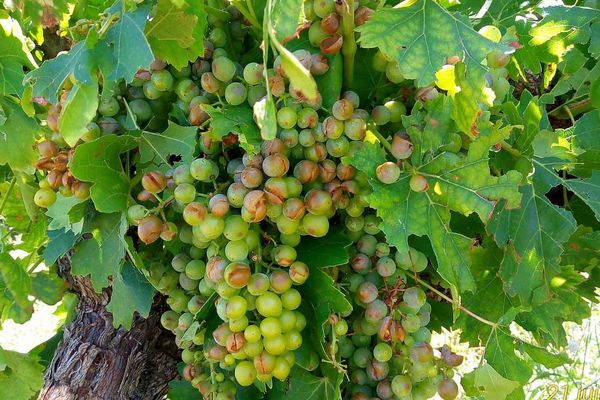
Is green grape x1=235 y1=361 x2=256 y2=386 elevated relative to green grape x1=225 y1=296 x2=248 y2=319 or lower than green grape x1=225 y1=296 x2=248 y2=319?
lower

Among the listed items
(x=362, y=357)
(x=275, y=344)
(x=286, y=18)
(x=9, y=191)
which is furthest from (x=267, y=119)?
(x=9, y=191)

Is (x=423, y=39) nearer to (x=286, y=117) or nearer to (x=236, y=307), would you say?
(x=286, y=117)

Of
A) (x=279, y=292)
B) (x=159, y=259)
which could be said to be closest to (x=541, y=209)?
(x=279, y=292)

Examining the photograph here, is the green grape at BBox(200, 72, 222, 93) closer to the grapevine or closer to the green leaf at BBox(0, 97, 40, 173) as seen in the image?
the grapevine

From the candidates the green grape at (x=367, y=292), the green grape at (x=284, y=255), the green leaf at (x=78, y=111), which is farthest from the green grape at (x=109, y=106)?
the green grape at (x=367, y=292)

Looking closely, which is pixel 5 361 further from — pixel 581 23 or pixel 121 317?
pixel 581 23

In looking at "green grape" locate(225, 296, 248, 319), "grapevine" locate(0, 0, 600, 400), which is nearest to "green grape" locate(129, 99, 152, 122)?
"grapevine" locate(0, 0, 600, 400)
